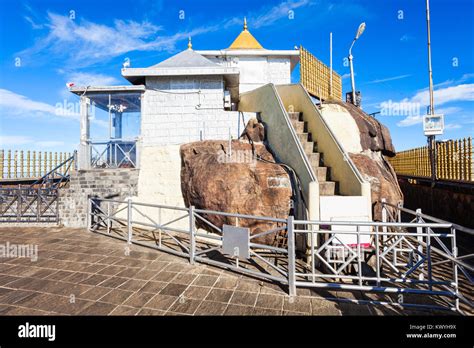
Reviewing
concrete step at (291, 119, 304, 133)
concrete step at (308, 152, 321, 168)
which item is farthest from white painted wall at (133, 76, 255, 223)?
concrete step at (308, 152, 321, 168)

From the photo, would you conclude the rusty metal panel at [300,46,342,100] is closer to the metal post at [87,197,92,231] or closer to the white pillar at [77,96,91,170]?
the white pillar at [77,96,91,170]

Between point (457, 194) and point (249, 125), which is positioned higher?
point (249, 125)

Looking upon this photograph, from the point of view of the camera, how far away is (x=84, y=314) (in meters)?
3.31

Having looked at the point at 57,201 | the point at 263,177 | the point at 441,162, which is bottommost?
the point at 57,201

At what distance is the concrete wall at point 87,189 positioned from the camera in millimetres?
8500

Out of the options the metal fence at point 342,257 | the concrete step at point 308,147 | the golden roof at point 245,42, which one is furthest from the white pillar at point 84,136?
the golden roof at point 245,42

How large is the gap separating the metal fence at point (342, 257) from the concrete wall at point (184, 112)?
12.7 ft

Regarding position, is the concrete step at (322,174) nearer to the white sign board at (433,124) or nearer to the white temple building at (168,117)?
the white temple building at (168,117)

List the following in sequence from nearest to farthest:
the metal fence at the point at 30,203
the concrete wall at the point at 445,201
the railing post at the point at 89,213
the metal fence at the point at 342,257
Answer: the metal fence at the point at 342,257 → the railing post at the point at 89,213 → the concrete wall at the point at 445,201 → the metal fence at the point at 30,203

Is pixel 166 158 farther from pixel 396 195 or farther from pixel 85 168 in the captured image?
pixel 396 195

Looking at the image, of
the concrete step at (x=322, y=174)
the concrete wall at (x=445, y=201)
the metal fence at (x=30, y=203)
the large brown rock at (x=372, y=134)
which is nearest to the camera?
the concrete step at (x=322, y=174)

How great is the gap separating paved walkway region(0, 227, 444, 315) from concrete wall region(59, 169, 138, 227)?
2923 mm
